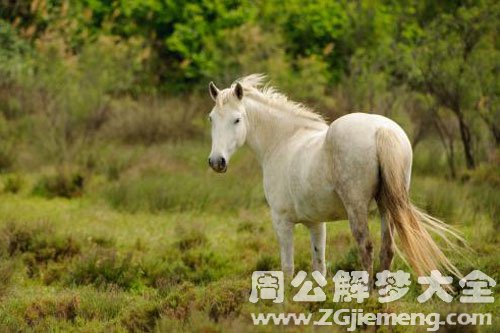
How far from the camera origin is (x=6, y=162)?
1546 cm

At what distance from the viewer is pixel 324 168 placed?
6480 mm

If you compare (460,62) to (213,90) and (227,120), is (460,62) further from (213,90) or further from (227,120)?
(227,120)

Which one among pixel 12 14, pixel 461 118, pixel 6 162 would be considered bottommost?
pixel 6 162

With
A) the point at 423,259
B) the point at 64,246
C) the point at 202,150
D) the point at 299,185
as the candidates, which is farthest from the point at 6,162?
the point at 423,259

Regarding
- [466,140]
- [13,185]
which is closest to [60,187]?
[13,185]

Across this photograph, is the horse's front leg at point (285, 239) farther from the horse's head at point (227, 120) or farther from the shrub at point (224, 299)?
the shrub at point (224, 299)

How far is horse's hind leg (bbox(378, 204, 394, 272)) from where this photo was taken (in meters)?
6.26

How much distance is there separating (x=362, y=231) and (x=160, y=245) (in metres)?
4.32

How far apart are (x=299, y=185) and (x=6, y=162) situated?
32.4 ft

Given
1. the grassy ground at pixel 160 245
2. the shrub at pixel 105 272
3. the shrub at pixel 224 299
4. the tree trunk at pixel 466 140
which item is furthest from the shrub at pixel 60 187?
the shrub at pixel 224 299

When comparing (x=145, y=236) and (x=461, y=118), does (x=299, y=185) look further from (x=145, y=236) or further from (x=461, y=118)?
(x=461, y=118)

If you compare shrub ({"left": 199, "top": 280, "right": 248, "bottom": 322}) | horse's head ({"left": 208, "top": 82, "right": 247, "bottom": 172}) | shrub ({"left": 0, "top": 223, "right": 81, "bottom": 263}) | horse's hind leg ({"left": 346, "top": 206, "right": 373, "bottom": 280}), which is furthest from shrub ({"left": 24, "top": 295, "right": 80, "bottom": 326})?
shrub ({"left": 0, "top": 223, "right": 81, "bottom": 263})

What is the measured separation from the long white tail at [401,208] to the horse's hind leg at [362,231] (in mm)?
198

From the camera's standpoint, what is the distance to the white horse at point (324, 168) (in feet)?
19.8
